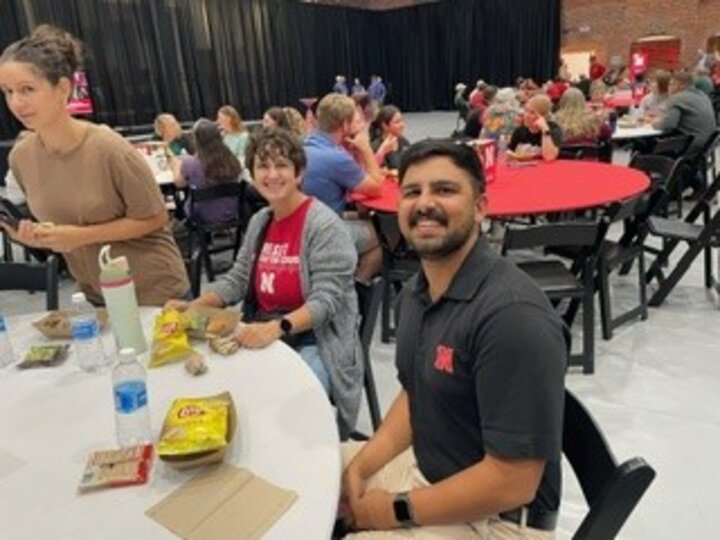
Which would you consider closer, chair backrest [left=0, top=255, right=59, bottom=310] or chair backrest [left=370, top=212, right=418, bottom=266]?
chair backrest [left=0, top=255, right=59, bottom=310]

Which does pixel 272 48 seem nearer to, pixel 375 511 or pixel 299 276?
pixel 299 276

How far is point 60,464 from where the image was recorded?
1088mm

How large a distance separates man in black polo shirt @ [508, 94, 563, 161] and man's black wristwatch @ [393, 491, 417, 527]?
352 cm

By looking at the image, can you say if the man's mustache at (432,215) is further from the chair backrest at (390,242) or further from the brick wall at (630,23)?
the brick wall at (630,23)

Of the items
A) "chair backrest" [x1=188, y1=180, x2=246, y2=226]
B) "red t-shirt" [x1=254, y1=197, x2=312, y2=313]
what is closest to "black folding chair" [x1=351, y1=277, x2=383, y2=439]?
"red t-shirt" [x1=254, y1=197, x2=312, y2=313]

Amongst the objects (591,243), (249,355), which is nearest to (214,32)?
(591,243)

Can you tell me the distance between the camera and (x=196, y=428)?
109 centimetres

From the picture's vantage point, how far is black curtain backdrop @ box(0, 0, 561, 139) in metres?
10.9

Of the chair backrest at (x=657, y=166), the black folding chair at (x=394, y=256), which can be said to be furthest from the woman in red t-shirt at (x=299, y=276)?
the chair backrest at (x=657, y=166)

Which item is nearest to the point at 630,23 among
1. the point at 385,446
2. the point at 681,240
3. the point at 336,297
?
the point at 681,240

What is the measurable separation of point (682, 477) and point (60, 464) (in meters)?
1.99

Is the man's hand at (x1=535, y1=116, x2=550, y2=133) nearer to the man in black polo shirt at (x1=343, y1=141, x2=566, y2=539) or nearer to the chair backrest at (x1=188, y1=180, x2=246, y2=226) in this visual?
the chair backrest at (x1=188, y1=180, x2=246, y2=226)

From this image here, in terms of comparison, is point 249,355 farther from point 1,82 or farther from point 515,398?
point 1,82

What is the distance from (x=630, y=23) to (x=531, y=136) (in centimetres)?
1153
